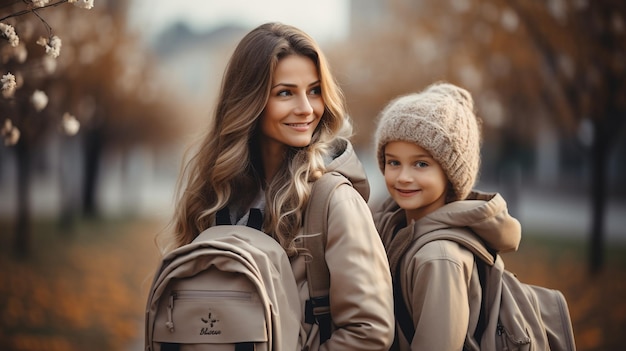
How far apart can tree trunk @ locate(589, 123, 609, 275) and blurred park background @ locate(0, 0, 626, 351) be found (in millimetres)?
23

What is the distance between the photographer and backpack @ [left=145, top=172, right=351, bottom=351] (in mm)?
2506

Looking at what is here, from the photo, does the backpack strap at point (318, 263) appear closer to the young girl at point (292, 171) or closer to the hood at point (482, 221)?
the young girl at point (292, 171)

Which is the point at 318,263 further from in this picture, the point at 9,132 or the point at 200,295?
the point at 9,132

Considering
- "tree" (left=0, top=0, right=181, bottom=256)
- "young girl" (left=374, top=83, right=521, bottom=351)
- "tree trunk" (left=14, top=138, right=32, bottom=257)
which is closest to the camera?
"young girl" (left=374, top=83, right=521, bottom=351)

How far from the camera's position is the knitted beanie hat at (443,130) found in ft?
10.5

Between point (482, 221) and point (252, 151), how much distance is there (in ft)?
3.86

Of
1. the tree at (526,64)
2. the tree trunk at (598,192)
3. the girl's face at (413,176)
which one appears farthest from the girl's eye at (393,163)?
the tree trunk at (598,192)

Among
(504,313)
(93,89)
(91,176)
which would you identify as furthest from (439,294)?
(91,176)

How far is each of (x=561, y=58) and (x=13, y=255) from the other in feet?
29.2

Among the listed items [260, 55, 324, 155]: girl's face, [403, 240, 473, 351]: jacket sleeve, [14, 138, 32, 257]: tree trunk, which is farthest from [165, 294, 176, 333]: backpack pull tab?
[14, 138, 32, 257]: tree trunk

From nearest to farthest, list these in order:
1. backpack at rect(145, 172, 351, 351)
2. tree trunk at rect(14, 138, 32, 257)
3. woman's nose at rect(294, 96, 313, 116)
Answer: backpack at rect(145, 172, 351, 351)
woman's nose at rect(294, 96, 313, 116)
tree trunk at rect(14, 138, 32, 257)

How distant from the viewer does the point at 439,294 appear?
2.86 m

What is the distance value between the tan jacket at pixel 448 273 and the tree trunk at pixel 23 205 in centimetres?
843

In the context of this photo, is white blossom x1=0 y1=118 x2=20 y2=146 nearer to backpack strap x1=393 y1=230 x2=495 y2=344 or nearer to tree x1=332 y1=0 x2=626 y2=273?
backpack strap x1=393 y1=230 x2=495 y2=344
